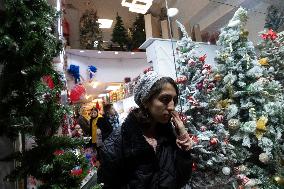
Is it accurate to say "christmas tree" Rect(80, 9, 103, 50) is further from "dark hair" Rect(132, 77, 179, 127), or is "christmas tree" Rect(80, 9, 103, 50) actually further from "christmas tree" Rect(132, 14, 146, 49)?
"dark hair" Rect(132, 77, 179, 127)

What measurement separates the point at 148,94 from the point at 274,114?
3.43 meters

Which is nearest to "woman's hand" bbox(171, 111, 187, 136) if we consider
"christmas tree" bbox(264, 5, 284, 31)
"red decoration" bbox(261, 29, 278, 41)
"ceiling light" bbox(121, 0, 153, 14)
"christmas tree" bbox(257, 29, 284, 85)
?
"ceiling light" bbox(121, 0, 153, 14)

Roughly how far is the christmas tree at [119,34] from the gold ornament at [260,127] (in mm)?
3901

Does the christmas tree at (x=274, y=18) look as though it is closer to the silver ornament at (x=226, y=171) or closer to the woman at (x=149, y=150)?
the silver ornament at (x=226, y=171)

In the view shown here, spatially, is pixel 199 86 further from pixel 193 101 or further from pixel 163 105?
pixel 163 105

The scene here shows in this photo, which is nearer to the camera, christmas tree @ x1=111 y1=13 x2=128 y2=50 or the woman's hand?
the woman's hand

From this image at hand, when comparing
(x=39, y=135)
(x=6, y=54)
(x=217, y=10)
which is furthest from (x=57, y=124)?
(x=217, y=10)

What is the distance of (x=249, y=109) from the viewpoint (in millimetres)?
4531

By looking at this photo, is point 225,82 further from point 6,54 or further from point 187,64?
point 6,54

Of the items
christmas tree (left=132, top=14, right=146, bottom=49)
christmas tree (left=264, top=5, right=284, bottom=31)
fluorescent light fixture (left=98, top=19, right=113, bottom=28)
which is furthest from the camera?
fluorescent light fixture (left=98, top=19, right=113, bottom=28)

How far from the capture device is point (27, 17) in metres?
1.61

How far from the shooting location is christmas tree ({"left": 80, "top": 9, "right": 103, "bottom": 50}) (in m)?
8.62

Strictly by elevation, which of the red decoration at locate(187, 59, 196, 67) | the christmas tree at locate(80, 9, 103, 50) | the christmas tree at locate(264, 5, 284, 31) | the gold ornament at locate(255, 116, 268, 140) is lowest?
the gold ornament at locate(255, 116, 268, 140)

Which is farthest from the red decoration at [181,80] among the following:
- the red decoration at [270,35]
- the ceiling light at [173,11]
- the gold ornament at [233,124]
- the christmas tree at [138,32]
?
the christmas tree at [138,32]
